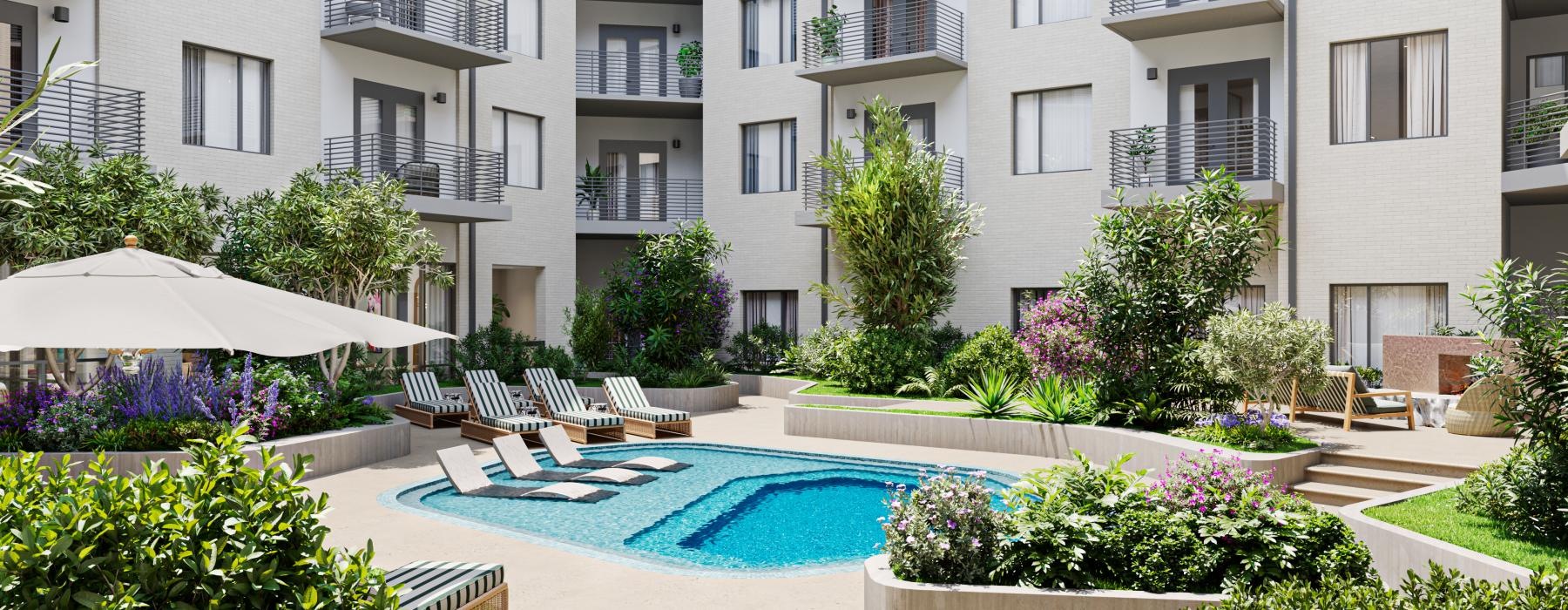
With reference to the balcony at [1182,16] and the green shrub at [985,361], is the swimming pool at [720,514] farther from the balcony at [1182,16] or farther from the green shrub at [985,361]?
the balcony at [1182,16]

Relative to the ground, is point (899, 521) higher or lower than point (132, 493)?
lower

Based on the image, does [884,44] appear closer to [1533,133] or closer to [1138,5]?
[1138,5]

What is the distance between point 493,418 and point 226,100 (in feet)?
24.9

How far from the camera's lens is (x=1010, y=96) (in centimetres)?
2159

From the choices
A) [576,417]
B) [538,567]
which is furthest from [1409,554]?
[576,417]

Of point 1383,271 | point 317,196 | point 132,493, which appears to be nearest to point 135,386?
point 317,196

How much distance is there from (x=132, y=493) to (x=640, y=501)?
697cm

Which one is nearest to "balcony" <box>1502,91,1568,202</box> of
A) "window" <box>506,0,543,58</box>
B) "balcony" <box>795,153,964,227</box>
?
"balcony" <box>795,153,964,227</box>

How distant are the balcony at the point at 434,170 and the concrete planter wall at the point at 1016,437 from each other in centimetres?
780

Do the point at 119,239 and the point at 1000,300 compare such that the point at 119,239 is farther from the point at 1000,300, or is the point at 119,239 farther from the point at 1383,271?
the point at 1383,271

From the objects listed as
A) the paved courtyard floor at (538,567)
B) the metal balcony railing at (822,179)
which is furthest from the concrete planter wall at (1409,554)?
the metal balcony railing at (822,179)

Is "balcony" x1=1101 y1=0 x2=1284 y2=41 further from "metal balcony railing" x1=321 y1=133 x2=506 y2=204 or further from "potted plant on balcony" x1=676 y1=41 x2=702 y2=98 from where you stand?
"metal balcony railing" x1=321 y1=133 x2=506 y2=204

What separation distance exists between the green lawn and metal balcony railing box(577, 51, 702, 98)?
20.4 metres

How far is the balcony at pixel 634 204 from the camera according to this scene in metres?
25.5
